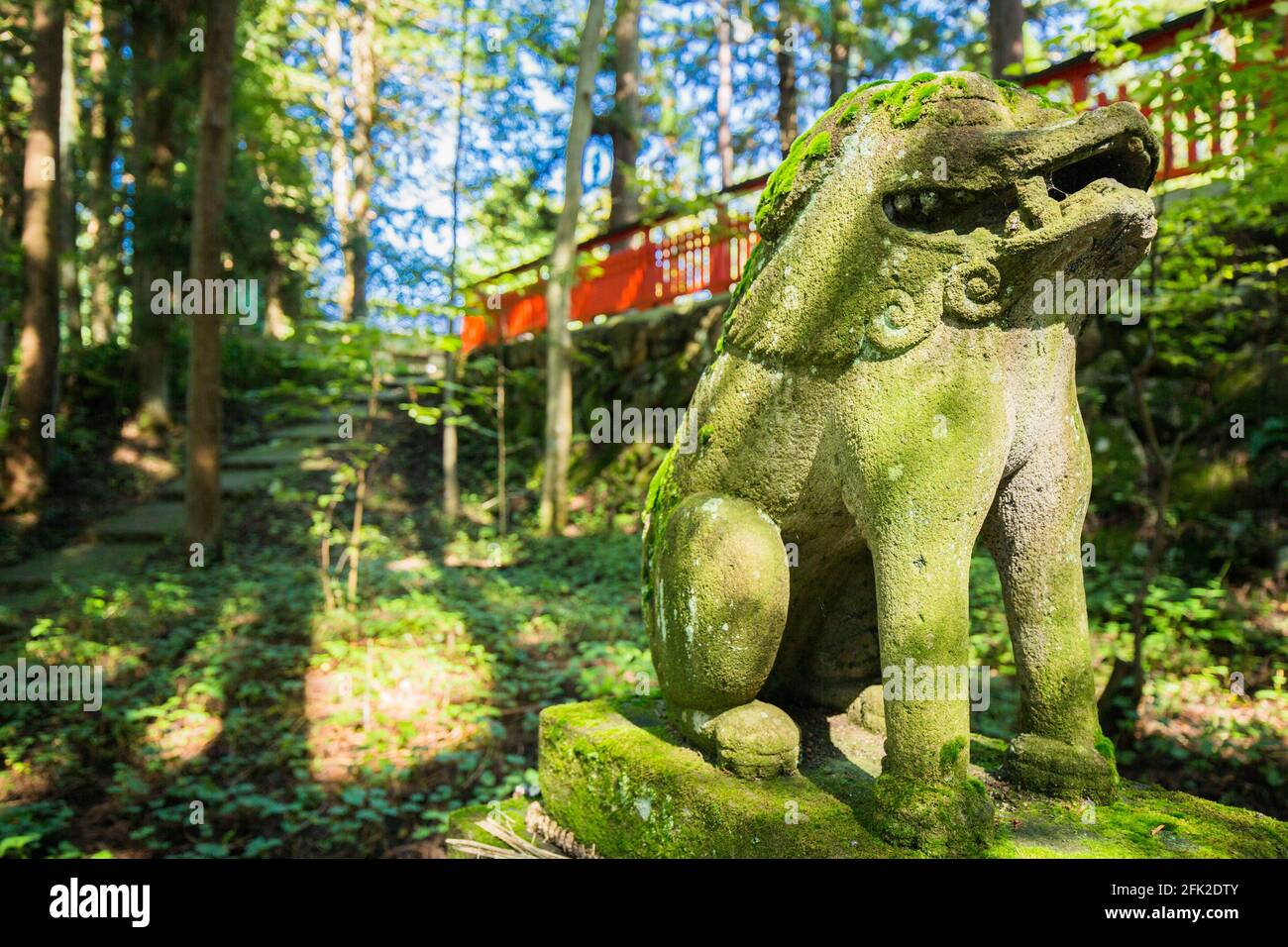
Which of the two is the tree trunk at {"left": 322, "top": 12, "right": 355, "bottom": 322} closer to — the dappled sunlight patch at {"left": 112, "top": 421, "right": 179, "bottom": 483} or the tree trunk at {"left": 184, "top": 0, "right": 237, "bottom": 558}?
the dappled sunlight patch at {"left": 112, "top": 421, "right": 179, "bottom": 483}

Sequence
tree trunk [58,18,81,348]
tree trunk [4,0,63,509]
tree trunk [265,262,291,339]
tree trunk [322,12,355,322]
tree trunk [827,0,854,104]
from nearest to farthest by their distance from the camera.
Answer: tree trunk [4,0,63,509] → tree trunk [58,18,81,348] → tree trunk [827,0,854,104] → tree trunk [322,12,355,322] → tree trunk [265,262,291,339]

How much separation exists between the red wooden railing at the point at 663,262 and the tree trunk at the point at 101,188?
19.0ft

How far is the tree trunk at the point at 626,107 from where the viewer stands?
11258 millimetres

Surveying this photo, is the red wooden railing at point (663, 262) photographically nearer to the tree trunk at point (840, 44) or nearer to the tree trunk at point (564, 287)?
the tree trunk at point (564, 287)

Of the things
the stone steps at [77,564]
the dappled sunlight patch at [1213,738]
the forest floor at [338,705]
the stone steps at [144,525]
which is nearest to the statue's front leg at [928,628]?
the forest floor at [338,705]

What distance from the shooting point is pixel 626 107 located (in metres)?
11.2

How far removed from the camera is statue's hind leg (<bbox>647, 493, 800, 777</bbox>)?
1983 millimetres

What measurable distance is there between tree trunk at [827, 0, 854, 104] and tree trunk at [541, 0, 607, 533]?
5937 millimetres

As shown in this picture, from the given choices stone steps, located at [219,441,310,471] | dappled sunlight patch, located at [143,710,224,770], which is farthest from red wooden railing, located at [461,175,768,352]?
dappled sunlight patch, located at [143,710,224,770]

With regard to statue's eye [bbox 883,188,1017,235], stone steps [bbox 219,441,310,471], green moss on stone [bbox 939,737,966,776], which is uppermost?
statue's eye [bbox 883,188,1017,235]

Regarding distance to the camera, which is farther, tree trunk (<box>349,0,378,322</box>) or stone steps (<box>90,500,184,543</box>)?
tree trunk (<box>349,0,378,322</box>)

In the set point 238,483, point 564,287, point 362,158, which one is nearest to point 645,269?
point 564,287
